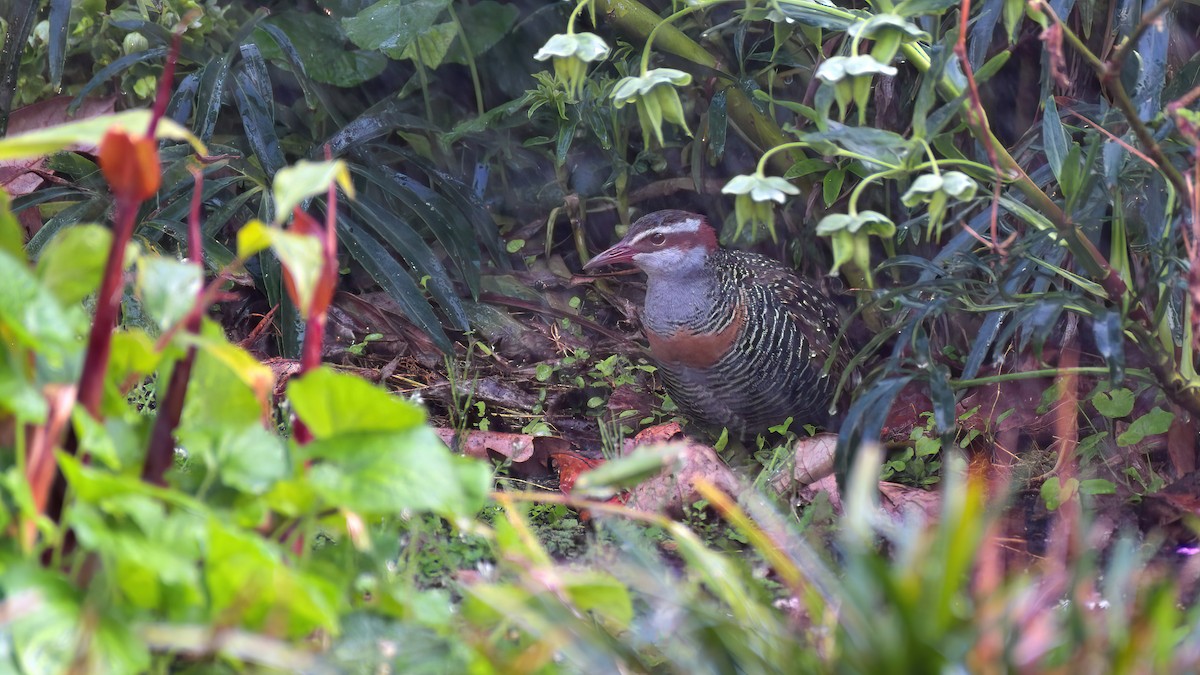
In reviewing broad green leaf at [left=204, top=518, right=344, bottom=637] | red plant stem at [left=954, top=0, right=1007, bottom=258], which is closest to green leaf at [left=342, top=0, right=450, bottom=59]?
red plant stem at [left=954, top=0, right=1007, bottom=258]

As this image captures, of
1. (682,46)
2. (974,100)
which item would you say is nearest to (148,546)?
(974,100)

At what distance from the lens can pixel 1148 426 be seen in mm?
2744

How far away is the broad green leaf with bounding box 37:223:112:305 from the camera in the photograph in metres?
1.38

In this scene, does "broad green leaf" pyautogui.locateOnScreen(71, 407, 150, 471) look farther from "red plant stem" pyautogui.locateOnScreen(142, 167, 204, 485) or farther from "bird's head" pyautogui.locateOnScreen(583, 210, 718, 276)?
"bird's head" pyautogui.locateOnScreen(583, 210, 718, 276)

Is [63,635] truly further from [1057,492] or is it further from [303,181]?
[1057,492]

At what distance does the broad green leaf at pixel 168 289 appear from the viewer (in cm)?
130

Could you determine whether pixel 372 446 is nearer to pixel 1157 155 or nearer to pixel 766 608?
pixel 766 608

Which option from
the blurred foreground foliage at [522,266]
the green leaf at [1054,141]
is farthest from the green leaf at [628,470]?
the green leaf at [1054,141]

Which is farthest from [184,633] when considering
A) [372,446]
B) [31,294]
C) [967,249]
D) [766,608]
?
[967,249]

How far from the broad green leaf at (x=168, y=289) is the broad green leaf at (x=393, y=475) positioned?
0.22 meters

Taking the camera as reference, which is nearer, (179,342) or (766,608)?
(179,342)

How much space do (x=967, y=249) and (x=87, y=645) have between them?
2.09 meters

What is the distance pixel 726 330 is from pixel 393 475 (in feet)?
7.15

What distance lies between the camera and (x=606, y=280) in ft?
13.7
